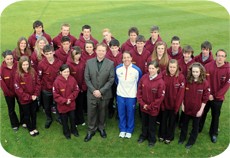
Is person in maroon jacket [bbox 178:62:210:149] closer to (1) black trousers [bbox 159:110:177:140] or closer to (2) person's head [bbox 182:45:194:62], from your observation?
(1) black trousers [bbox 159:110:177:140]

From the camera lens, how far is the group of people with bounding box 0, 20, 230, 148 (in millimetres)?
5277

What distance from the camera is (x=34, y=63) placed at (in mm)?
6273

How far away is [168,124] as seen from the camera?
18.9 ft

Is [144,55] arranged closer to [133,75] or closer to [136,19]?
[133,75]

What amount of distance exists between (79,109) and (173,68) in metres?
2.65

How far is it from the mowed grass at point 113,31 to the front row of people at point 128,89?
0.78 ft

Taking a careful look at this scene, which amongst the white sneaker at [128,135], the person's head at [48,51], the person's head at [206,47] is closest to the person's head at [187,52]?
the person's head at [206,47]

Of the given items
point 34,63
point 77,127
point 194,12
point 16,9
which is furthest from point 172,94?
point 16,9

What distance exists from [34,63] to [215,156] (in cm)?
476

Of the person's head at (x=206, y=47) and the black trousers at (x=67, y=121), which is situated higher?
the person's head at (x=206, y=47)

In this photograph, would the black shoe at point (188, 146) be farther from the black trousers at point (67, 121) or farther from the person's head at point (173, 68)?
the black trousers at point (67, 121)

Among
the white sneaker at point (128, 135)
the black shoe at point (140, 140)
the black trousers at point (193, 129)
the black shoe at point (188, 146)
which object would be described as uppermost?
the black trousers at point (193, 129)

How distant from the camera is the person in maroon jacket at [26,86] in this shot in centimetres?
554

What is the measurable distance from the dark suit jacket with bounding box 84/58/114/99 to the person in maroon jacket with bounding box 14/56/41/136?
120 centimetres
